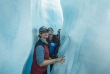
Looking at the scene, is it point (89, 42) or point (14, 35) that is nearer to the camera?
point (89, 42)

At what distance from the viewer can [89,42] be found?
1.32m

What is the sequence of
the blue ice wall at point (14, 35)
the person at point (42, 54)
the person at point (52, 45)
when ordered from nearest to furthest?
the person at point (42, 54), the blue ice wall at point (14, 35), the person at point (52, 45)

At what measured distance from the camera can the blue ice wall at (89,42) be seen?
1.21 metres

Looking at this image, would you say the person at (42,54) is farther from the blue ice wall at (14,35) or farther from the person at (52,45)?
the blue ice wall at (14,35)

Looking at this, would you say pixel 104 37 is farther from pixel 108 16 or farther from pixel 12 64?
pixel 12 64

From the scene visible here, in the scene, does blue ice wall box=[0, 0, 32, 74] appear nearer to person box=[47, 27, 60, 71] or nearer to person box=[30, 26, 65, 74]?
person box=[47, 27, 60, 71]

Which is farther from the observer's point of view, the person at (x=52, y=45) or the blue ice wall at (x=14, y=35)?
the person at (x=52, y=45)

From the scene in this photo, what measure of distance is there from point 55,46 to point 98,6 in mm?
1031

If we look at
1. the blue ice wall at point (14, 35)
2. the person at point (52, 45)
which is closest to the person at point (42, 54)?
the person at point (52, 45)

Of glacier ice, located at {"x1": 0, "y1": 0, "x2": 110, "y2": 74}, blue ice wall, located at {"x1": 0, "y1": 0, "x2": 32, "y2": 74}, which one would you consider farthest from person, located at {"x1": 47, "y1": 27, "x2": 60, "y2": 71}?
blue ice wall, located at {"x1": 0, "y1": 0, "x2": 32, "y2": 74}

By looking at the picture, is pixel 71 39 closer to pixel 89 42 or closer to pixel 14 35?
pixel 89 42

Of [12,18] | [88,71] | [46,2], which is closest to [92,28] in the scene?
[88,71]

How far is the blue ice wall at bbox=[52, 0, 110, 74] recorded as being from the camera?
1210 millimetres

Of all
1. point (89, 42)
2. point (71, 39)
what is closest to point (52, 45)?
point (71, 39)
